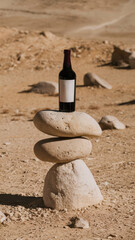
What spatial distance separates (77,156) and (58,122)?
1.78 feet

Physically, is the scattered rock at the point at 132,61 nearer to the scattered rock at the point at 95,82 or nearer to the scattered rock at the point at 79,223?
the scattered rock at the point at 95,82

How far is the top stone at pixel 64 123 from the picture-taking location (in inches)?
235

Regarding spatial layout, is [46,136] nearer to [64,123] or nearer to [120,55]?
[64,123]

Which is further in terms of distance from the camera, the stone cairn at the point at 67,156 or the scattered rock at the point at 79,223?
the stone cairn at the point at 67,156

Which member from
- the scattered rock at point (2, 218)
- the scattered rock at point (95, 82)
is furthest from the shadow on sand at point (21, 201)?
the scattered rock at point (95, 82)

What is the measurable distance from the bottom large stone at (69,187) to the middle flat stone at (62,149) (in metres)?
0.16

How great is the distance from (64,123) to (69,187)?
Result: 35.0 inches

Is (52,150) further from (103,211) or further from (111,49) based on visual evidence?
(111,49)

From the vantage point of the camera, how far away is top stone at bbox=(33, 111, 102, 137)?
598 centimetres

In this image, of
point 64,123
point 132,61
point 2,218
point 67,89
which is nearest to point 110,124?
point 64,123

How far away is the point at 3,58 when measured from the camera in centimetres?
2114

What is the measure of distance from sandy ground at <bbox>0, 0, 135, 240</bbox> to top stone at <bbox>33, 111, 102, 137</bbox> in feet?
3.58

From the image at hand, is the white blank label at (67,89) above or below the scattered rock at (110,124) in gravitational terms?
above

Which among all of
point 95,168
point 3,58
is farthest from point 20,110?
point 3,58
